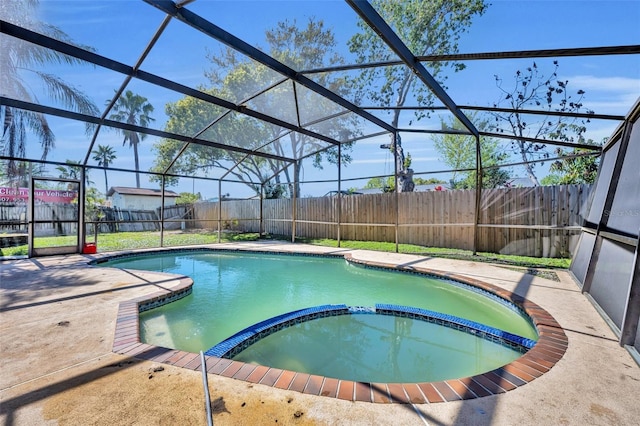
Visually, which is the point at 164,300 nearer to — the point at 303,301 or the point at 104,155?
the point at 303,301

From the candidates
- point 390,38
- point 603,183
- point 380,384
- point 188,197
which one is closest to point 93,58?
point 390,38

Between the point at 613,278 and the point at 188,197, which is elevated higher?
the point at 188,197

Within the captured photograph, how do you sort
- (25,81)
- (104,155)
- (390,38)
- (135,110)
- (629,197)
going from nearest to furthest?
(629,197) → (390,38) → (25,81) → (135,110) → (104,155)

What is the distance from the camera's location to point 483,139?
1841 cm

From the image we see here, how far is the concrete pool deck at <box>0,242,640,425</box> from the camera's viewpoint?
1.58 metres

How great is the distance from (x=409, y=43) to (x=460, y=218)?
26.6 ft

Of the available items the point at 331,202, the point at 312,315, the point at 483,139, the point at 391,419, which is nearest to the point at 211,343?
the point at 312,315

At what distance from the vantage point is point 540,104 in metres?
11.4

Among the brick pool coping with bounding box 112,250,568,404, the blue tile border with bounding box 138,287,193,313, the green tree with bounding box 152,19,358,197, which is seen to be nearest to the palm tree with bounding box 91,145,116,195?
the green tree with bounding box 152,19,358,197

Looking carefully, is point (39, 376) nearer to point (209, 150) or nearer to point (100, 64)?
point (100, 64)

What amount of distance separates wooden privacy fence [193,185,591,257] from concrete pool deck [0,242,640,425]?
14.9ft

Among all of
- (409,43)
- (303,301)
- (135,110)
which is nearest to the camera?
(303,301)

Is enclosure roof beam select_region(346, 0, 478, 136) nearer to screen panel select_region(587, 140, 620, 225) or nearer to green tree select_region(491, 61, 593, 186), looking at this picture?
screen panel select_region(587, 140, 620, 225)

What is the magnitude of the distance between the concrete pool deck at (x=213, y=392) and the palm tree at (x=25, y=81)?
1158 cm
